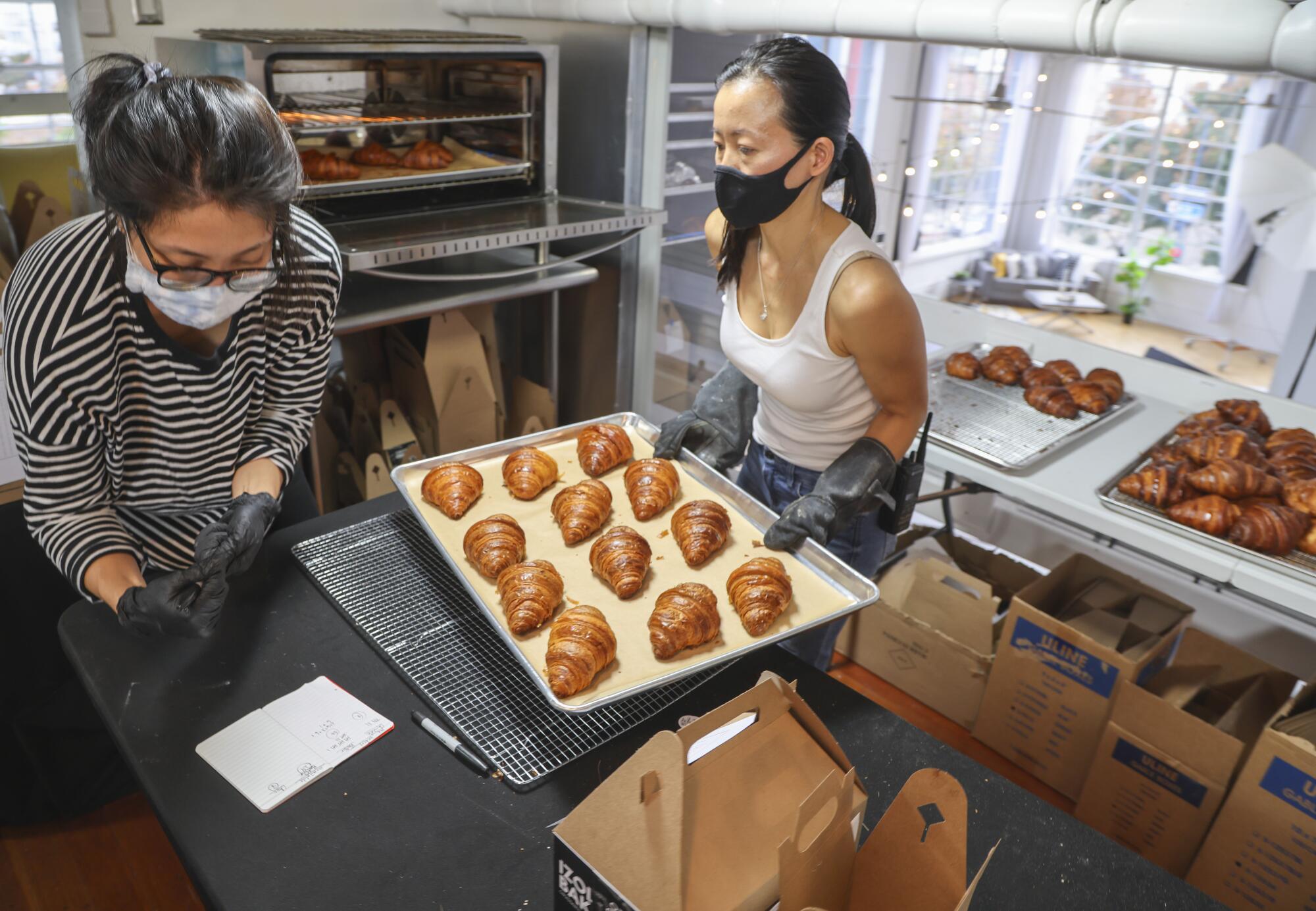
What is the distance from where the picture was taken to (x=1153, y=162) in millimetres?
4117

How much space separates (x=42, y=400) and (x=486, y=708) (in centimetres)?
88

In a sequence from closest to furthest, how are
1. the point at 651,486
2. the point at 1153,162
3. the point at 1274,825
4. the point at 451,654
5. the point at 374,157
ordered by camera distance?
the point at 451,654 < the point at 651,486 < the point at 1274,825 < the point at 374,157 < the point at 1153,162

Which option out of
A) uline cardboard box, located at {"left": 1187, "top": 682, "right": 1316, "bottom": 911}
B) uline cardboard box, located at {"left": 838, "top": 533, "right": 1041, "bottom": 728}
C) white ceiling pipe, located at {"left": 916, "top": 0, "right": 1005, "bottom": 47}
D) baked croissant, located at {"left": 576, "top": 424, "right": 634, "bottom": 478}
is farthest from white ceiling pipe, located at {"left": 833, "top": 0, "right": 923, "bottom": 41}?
uline cardboard box, located at {"left": 1187, "top": 682, "right": 1316, "bottom": 911}

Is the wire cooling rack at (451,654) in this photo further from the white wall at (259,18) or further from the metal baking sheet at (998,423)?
the white wall at (259,18)

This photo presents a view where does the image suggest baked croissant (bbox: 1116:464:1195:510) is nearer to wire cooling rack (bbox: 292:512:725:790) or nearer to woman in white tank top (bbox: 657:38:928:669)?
woman in white tank top (bbox: 657:38:928:669)

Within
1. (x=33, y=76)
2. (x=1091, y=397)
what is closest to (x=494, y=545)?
(x=1091, y=397)

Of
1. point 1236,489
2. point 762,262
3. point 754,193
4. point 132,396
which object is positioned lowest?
point 1236,489

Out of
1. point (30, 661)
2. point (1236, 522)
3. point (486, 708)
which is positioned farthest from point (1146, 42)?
point (30, 661)

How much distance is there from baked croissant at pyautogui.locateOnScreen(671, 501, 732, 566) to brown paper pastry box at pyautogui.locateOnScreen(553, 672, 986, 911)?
27.1 inches

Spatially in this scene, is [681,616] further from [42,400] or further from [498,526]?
[42,400]

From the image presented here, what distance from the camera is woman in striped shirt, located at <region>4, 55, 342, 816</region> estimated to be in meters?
1.27

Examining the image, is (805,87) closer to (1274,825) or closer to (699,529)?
(699,529)

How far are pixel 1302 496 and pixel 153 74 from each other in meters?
2.53

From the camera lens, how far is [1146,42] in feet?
6.40
